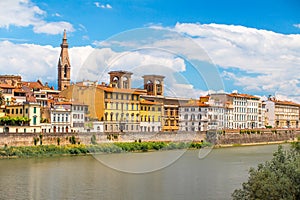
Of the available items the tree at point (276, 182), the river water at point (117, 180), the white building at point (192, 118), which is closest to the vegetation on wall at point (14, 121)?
the river water at point (117, 180)

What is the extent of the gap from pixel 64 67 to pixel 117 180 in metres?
31.2

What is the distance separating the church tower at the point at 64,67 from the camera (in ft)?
152

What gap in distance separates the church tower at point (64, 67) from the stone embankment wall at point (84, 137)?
16.0 m

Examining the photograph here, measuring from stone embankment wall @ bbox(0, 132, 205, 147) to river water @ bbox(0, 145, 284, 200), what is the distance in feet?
10.1

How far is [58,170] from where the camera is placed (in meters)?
19.6

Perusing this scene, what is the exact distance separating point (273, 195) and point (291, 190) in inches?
A: 16.0

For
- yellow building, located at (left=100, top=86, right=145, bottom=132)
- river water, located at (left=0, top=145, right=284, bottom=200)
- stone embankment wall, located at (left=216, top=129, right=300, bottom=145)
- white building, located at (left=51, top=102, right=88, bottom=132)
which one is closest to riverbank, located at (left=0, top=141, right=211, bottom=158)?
yellow building, located at (left=100, top=86, right=145, bottom=132)

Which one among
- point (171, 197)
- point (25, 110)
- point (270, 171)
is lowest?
point (171, 197)

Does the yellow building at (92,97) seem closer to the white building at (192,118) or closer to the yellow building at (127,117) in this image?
the white building at (192,118)

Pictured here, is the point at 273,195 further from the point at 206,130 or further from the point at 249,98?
the point at 249,98

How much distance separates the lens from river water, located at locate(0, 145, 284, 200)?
47.5ft

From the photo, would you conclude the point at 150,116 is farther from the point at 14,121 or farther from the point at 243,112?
the point at 243,112

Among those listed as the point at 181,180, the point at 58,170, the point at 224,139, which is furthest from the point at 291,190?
the point at 224,139

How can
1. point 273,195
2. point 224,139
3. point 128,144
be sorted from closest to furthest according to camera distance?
point 273,195 → point 128,144 → point 224,139
